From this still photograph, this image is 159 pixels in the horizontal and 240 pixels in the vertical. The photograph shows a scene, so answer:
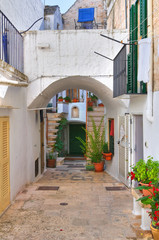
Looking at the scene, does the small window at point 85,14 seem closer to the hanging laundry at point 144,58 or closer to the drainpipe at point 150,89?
the drainpipe at point 150,89

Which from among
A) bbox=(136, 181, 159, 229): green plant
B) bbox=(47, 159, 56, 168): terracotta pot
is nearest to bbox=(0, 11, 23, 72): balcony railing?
bbox=(136, 181, 159, 229): green plant

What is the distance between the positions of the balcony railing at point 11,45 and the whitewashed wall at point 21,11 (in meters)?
1.32

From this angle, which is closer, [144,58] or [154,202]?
[154,202]

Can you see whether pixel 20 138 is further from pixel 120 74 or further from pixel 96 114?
pixel 96 114

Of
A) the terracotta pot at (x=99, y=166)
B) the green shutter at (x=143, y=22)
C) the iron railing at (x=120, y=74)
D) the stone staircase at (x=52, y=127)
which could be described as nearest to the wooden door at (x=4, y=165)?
the iron railing at (x=120, y=74)

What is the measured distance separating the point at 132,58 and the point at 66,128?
1496 cm

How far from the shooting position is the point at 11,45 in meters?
6.76

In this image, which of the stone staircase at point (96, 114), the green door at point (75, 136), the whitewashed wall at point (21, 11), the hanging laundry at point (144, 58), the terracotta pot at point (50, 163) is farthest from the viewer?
the green door at point (75, 136)

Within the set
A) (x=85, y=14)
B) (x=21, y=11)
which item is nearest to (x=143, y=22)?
(x=21, y=11)

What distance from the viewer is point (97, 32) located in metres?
7.55

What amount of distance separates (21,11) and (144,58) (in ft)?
21.6

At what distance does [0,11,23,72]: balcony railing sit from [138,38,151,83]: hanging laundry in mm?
3265

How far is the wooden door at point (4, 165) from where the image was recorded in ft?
18.0

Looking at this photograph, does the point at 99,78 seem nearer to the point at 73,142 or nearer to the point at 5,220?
the point at 5,220
